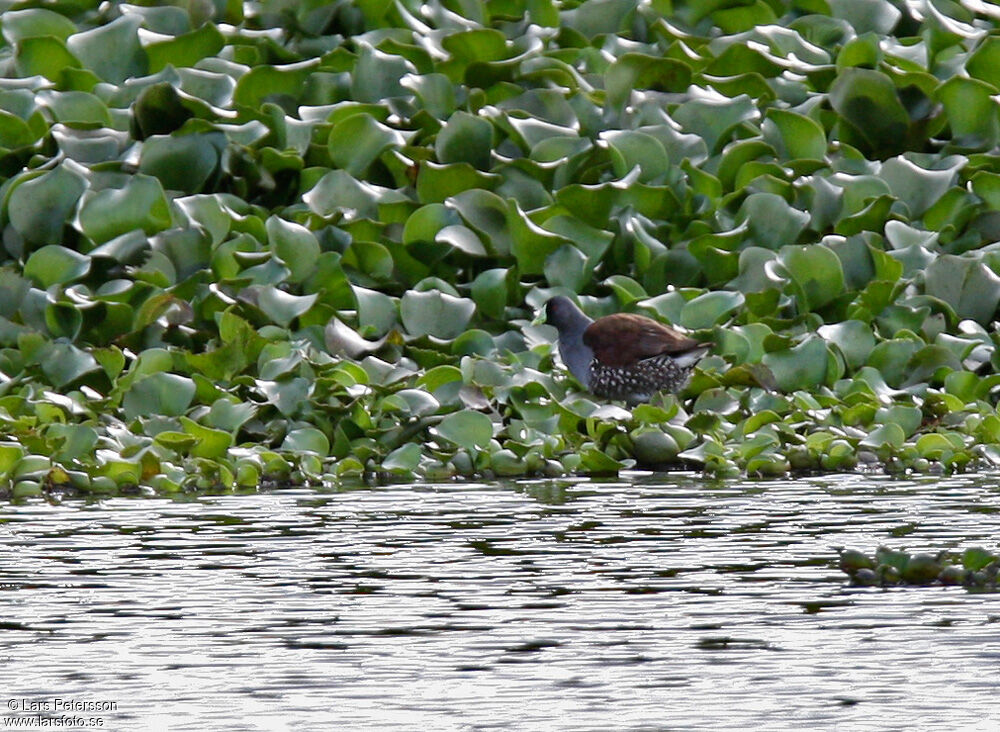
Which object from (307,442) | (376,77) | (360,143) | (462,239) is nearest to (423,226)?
(462,239)

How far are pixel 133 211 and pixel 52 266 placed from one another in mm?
527

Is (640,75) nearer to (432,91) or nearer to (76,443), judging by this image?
(432,91)

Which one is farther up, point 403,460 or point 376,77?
point 376,77

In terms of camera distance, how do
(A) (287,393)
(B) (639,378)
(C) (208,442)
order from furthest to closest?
(B) (639,378) → (A) (287,393) → (C) (208,442)

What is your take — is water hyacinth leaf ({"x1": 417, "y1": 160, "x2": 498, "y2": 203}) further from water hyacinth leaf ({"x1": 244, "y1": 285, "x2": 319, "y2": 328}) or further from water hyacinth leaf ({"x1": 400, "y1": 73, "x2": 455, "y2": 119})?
water hyacinth leaf ({"x1": 244, "y1": 285, "x2": 319, "y2": 328})

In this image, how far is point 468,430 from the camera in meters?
8.04

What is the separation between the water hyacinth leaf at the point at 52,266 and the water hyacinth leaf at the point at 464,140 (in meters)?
1.97

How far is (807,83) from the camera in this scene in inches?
452

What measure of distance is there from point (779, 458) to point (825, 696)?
3270mm

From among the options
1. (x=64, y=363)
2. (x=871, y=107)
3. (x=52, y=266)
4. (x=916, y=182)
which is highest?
(x=871, y=107)

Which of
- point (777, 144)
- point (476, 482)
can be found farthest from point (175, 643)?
point (777, 144)

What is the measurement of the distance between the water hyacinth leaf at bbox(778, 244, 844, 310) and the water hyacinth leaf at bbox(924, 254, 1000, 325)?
1.55 feet

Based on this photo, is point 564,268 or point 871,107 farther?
point 871,107

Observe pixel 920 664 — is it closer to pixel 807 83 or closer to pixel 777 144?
pixel 777 144
